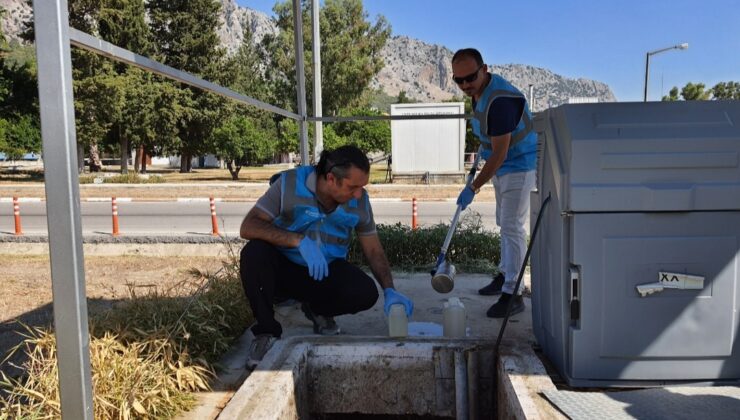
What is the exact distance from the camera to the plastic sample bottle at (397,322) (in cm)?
286

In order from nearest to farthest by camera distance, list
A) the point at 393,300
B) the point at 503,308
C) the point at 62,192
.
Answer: the point at 62,192 → the point at 393,300 → the point at 503,308

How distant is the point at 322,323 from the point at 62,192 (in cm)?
188

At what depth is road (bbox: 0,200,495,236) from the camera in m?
11.1

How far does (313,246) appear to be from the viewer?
2.89 metres

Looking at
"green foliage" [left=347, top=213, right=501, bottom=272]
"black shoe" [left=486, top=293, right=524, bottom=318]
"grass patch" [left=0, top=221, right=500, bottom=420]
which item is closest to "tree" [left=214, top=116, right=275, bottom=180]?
"green foliage" [left=347, top=213, right=501, bottom=272]

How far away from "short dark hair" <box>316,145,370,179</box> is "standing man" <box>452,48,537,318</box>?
0.86 meters

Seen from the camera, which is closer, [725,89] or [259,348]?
[259,348]

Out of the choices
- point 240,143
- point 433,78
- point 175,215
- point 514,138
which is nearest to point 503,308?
point 514,138

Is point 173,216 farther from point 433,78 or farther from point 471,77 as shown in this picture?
point 433,78

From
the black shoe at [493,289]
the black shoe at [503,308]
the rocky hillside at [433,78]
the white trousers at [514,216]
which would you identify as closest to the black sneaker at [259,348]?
the black shoe at [503,308]

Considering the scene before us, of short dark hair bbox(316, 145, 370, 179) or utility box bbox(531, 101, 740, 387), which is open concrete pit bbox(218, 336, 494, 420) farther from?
short dark hair bbox(316, 145, 370, 179)

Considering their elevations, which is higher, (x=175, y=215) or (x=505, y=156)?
(x=505, y=156)

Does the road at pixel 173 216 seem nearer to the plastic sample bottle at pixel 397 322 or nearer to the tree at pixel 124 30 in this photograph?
the plastic sample bottle at pixel 397 322

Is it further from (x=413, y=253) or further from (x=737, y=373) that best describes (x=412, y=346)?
(x=413, y=253)
